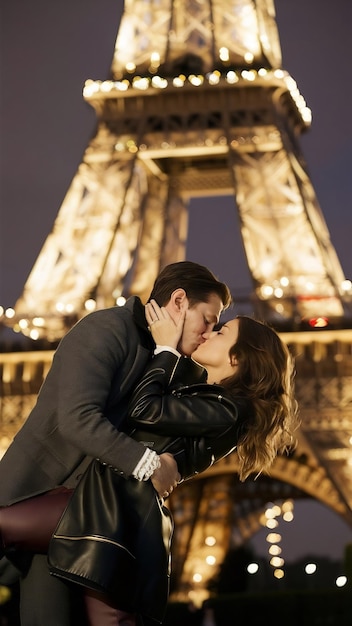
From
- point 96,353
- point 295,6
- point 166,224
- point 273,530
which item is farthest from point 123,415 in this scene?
point 273,530

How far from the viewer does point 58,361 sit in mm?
3873

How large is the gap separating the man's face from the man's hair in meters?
0.02

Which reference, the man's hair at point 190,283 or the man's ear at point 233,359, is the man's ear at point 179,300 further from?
the man's ear at point 233,359

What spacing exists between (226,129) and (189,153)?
34.6 inches

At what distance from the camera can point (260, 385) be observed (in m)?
4.03

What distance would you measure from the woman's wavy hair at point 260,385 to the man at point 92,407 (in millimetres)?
140

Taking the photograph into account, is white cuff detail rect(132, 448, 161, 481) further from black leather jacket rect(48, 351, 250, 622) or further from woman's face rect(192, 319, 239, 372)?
woman's face rect(192, 319, 239, 372)

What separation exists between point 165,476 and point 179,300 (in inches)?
23.4

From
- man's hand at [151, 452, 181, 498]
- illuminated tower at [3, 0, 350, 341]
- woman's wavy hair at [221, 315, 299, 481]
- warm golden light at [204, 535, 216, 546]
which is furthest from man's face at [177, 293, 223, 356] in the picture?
warm golden light at [204, 535, 216, 546]

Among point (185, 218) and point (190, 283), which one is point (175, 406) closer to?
point (190, 283)

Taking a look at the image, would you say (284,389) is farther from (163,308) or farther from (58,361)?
(58,361)

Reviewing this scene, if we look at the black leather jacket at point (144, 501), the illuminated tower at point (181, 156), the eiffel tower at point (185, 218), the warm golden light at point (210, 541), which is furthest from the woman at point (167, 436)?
the warm golden light at point (210, 541)

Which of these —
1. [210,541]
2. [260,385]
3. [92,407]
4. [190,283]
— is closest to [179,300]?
[190,283]

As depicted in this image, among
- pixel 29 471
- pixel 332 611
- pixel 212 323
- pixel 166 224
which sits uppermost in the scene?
pixel 212 323
